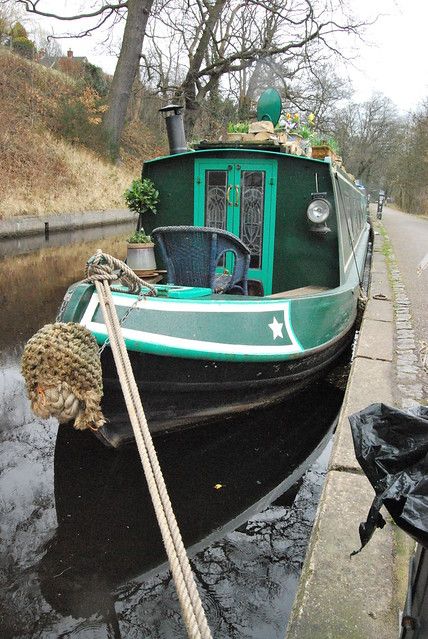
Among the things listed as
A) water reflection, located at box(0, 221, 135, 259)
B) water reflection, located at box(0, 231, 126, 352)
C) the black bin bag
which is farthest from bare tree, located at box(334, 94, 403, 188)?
the black bin bag

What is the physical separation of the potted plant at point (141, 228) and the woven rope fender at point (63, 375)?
2020 mm

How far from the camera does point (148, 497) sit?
358 centimetres

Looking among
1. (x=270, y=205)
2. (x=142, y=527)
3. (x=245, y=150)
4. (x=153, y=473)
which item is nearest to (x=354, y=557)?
(x=153, y=473)

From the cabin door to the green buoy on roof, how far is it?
1.41m

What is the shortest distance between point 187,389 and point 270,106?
13.7 ft

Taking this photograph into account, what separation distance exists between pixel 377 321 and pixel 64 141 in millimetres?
19166

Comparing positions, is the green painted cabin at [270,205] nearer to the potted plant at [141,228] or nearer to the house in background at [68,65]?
the potted plant at [141,228]

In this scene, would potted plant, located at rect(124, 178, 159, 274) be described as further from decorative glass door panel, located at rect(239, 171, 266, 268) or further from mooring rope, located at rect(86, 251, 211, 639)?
mooring rope, located at rect(86, 251, 211, 639)

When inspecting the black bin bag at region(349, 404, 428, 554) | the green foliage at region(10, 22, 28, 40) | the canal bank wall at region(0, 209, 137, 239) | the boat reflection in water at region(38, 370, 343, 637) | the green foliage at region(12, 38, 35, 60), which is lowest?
the boat reflection in water at region(38, 370, 343, 637)

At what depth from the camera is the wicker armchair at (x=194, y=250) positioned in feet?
13.5

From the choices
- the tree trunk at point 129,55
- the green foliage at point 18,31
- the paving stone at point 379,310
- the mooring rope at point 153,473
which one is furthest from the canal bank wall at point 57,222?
the green foliage at point 18,31

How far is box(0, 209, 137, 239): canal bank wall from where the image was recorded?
15.1m

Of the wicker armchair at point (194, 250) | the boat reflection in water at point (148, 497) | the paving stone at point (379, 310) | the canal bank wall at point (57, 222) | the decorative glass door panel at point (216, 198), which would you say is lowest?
the boat reflection in water at point (148, 497)

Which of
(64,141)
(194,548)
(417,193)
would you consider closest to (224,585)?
(194,548)
